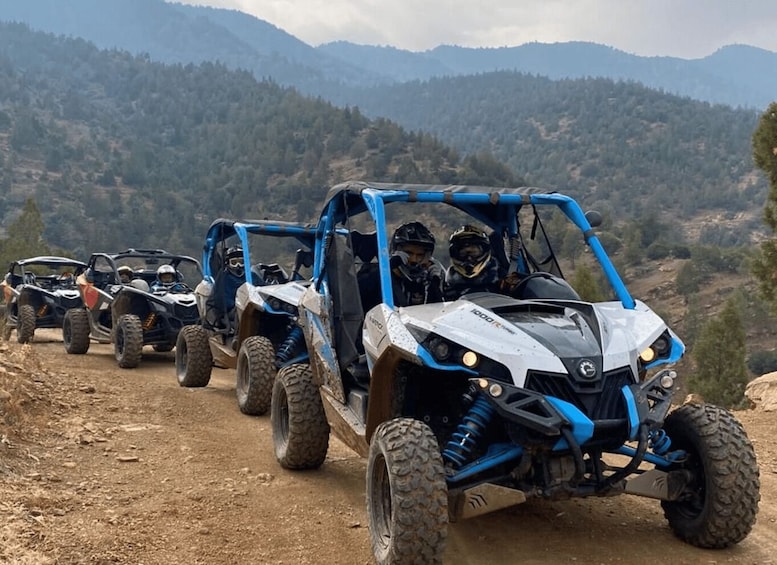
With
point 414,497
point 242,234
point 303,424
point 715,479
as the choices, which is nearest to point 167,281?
point 242,234

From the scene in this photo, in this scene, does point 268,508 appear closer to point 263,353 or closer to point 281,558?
point 281,558

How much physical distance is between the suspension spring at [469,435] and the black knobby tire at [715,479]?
108cm

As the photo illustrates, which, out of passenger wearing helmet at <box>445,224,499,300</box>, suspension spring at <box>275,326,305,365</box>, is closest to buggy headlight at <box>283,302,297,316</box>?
suspension spring at <box>275,326,305,365</box>

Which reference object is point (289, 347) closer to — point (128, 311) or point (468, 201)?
point (468, 201)

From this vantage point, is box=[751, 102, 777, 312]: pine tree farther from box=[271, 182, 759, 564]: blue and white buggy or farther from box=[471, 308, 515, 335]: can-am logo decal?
box=[471, 308, 515, 335]: can-am logo decal

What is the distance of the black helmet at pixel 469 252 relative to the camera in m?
5.32

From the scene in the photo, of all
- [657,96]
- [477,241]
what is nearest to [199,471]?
[477,241]

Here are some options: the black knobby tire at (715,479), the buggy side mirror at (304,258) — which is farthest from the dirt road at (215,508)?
the buggy side mirror at (304,258)

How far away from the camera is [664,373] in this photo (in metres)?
4.12

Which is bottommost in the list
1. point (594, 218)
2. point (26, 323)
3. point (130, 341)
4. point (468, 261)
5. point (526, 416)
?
point (26, 323)

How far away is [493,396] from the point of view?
3.84m

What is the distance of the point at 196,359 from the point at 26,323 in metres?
7.63

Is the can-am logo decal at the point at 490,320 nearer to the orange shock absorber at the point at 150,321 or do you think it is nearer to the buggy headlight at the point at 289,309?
the buggy headlight at the point at 289,309

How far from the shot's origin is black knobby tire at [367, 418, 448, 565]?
12.2 ft
